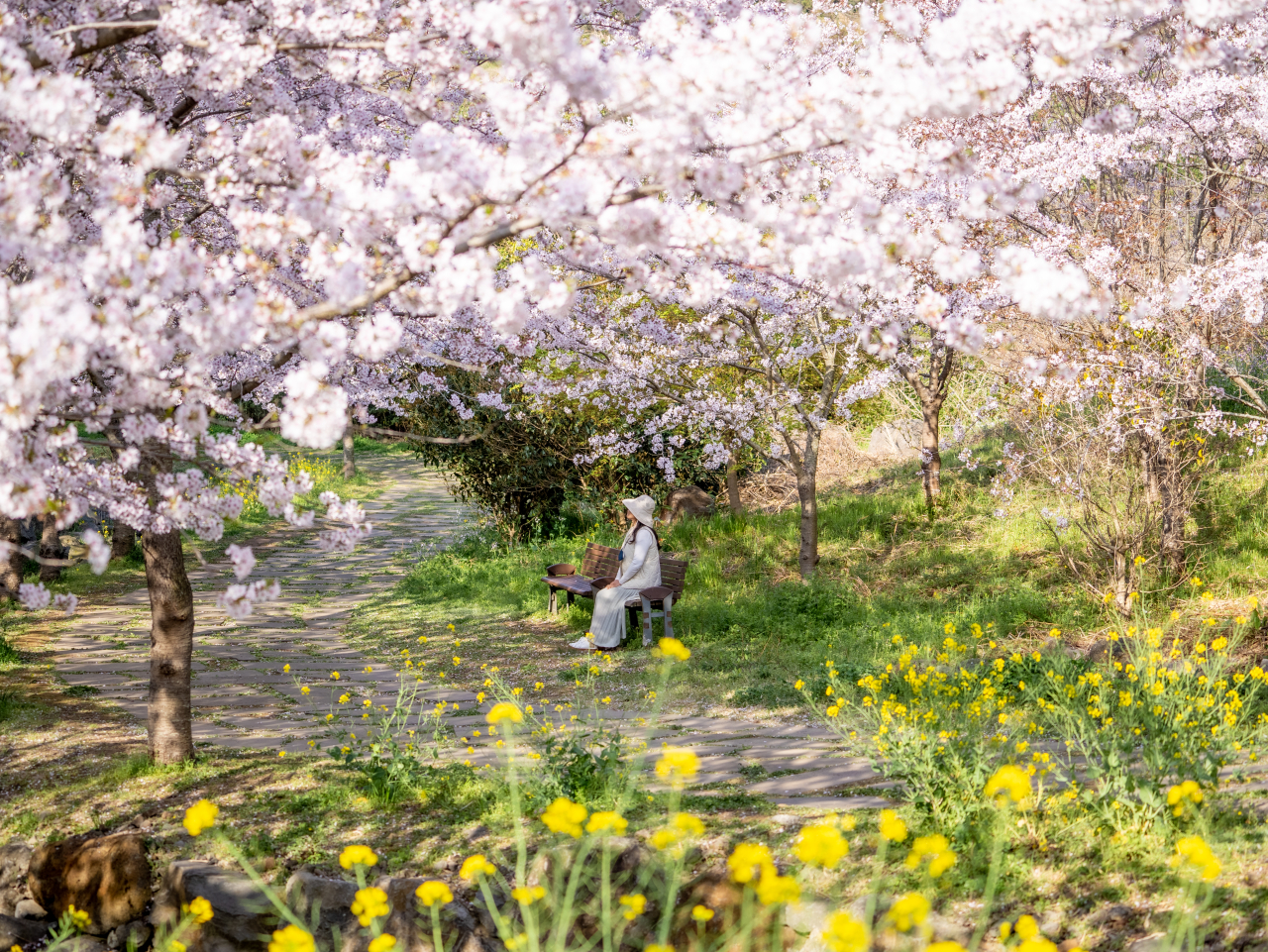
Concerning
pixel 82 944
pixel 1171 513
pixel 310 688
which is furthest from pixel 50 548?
pixel 1171 513

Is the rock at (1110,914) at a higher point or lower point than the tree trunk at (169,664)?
lower

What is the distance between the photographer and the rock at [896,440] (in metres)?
13.8

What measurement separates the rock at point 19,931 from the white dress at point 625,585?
4.76 metres

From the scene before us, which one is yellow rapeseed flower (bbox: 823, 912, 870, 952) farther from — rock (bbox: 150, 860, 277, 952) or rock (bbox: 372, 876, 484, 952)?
rock (bbox: 150, 860, 277, 952)

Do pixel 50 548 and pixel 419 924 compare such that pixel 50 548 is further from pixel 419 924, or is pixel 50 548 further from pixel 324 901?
pixel 419 924

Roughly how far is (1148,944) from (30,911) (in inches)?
163

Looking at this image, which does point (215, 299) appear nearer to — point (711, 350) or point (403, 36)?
point (403, 36)

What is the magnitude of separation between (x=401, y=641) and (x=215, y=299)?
255 inches

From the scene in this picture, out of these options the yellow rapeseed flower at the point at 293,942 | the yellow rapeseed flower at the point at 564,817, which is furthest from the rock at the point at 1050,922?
the yellow rapeseed flower at the point at 293,942

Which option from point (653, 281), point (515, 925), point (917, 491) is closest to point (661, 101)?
point (653, 281)

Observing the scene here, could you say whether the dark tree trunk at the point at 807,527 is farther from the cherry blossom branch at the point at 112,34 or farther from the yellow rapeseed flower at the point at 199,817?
the yellow rapeseed flower at the point at 199,817

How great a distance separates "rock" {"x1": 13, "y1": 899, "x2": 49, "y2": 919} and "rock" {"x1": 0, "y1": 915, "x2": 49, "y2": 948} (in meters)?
0.04

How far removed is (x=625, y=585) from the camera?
8234 mm

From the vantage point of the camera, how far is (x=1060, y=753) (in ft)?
14.4
